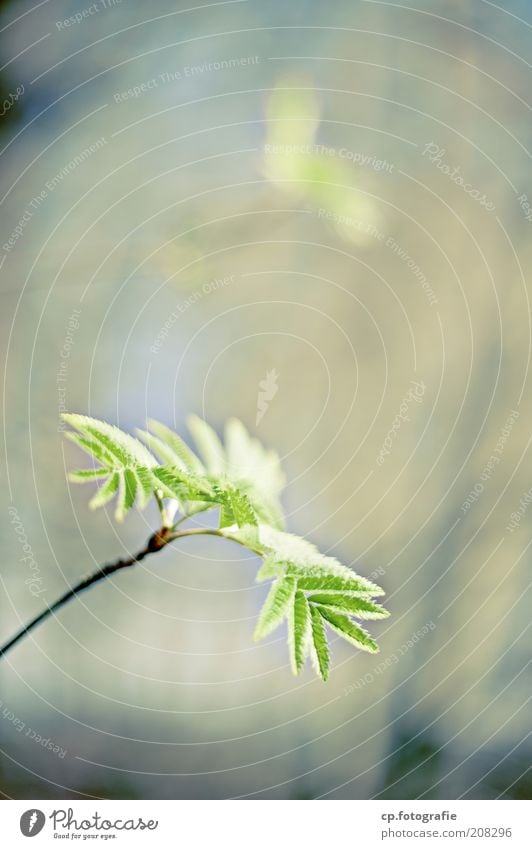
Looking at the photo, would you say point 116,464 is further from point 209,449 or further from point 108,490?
point 209,449

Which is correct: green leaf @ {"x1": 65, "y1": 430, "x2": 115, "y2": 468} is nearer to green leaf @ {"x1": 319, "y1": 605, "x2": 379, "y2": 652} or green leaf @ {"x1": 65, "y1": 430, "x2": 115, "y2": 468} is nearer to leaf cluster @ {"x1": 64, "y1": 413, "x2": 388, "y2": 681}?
leaf cluster @ {"x1": 64, "y1": 413, "x2": 388, "y2": 681}

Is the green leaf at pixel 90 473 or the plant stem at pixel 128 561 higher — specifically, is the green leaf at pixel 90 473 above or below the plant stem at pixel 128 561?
above

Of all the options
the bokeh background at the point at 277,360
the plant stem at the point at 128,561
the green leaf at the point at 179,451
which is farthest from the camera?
the bokeh background at the point at 277,360

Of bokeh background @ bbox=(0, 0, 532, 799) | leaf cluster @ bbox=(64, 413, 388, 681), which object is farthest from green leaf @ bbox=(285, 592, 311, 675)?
bokeh background @ bbox=(0, 0, 532, 799)

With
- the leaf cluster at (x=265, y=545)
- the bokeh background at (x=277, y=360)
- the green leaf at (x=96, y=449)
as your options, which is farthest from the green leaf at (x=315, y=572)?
the bokeh background at (x=277, y=360)

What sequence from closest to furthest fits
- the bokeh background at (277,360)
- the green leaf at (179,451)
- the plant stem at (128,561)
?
1. the plant stem at (128,561)
2. the green leaf at (179,451)
3. the bokeh background at (277,360)

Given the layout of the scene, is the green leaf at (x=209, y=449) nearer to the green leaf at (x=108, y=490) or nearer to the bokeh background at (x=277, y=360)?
the green leaf at (x=108, y=490)

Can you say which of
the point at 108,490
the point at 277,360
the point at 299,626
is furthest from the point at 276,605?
the point at 277,360
